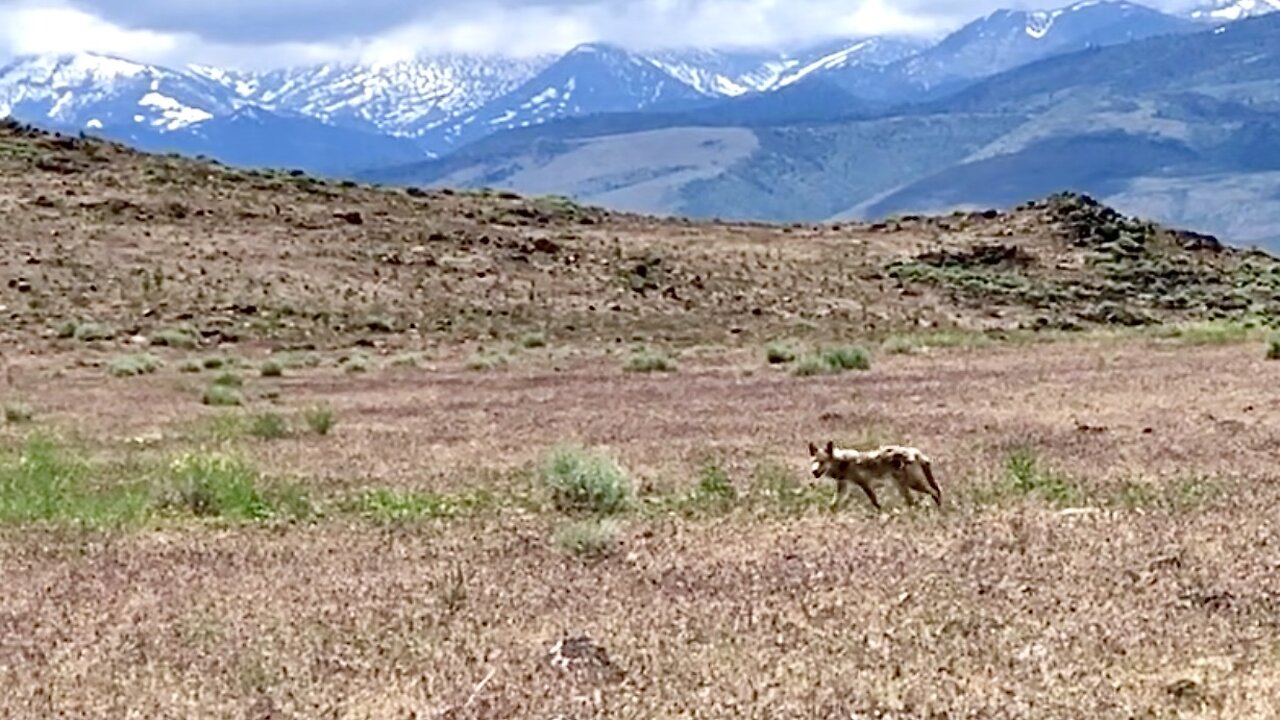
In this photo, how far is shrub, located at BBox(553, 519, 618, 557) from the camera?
38.7 feet

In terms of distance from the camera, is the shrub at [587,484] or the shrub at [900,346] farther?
the shrub at [900,346]

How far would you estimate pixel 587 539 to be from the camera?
1191 cm

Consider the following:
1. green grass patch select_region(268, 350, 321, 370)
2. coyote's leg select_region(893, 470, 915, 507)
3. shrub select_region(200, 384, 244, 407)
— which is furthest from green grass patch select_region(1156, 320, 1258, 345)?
coyote's leg select_region(893, 470, 915, 507)

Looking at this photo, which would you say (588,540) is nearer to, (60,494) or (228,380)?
(60,494)

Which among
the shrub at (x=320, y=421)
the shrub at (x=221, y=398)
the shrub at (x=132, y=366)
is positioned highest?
the shrub at (x=320, y=421)

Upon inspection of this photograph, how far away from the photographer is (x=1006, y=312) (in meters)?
52.3

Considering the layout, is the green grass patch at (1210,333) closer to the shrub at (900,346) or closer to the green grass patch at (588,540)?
the shrub at (900,346)

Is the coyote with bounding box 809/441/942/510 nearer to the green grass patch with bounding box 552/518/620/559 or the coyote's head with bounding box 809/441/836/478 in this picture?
the coyote's head with bounding box 809/441/836/478

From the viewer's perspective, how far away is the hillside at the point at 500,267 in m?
46.7

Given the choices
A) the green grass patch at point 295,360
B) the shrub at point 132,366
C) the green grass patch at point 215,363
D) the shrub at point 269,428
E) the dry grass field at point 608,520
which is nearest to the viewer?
the dry grass field at point 608,520

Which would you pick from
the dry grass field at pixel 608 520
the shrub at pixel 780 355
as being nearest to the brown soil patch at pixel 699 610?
the dry grass field at pixel 608 520

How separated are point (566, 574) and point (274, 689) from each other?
3.08 metres

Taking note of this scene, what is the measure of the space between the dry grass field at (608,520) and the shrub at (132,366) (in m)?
0.13

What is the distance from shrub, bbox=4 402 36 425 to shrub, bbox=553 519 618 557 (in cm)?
1551
